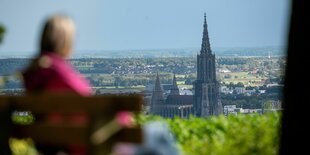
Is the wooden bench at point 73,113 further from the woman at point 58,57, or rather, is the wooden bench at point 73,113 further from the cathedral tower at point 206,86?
the cathedral tower at point 206,86

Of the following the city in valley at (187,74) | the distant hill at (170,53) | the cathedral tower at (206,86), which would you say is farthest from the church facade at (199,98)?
the distant hill at (170,53)

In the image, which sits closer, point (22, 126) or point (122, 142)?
point (122, 142)

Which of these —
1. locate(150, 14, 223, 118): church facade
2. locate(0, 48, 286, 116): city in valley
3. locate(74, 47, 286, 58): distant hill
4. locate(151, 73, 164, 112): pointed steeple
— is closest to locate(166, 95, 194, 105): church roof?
locate(150, 14, 223, 118): church facade

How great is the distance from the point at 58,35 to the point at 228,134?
84.0 inches

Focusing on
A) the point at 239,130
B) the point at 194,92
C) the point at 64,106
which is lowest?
the point at 194,92

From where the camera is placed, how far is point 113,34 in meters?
191

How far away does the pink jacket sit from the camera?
480cm

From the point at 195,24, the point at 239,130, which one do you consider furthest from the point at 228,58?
the point at 239,130

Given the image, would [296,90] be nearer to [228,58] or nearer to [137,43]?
[228,58]

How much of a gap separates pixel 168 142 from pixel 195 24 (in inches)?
7685

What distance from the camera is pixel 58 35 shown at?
4.77 metres

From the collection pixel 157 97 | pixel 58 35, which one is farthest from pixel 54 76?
pixel 157 97

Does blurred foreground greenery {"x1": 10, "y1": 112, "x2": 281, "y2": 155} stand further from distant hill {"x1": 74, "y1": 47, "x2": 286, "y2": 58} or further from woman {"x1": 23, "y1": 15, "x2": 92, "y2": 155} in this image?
distant hill {"x1": 74, "y1": 47, "x2": 286, "y2": 58}

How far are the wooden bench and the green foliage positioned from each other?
1.30 meters
